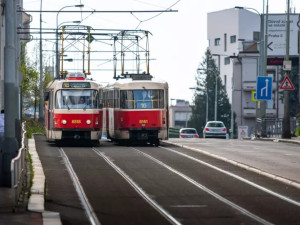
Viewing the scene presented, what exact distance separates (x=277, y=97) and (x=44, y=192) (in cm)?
8934

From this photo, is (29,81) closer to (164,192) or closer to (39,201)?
(164,192)

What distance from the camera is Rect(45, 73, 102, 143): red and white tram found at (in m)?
39.8

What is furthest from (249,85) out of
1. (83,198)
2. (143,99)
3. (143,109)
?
(83,198)

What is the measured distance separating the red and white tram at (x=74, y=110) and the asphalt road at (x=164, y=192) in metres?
6.81

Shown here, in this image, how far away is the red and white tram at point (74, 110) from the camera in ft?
131

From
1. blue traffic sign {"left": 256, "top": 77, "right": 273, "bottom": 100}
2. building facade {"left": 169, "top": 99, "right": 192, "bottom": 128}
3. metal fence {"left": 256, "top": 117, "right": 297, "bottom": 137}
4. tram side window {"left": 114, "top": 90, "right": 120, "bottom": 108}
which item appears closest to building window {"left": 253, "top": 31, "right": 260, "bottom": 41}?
building facade {"left": 169, "top": 99, "right": 192, "bottom": 128}

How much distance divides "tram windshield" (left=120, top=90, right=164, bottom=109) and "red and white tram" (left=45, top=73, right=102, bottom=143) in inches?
51.5

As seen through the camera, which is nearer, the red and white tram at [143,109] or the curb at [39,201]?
the curb at [39,201]

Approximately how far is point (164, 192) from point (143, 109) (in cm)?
2060

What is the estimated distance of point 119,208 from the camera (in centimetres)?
1736

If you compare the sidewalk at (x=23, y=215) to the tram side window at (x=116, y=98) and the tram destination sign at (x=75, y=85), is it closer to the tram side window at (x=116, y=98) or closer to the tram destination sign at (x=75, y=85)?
the tram destination sign at (x=75, y=85)

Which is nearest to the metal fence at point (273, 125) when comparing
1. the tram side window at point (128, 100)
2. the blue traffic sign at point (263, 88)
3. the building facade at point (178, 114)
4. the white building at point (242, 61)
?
the blue traffic sign at point (263, 88)

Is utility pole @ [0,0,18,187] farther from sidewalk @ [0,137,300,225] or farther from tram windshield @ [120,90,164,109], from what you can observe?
tram windshield @ [120,90,164,109]

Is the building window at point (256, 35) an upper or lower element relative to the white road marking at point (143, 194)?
upper
